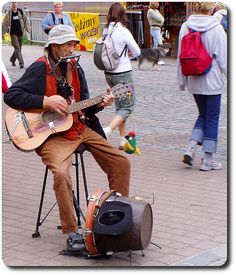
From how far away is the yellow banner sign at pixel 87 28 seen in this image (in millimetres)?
21281

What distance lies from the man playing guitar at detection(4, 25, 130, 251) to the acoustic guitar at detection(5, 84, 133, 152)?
15 mm

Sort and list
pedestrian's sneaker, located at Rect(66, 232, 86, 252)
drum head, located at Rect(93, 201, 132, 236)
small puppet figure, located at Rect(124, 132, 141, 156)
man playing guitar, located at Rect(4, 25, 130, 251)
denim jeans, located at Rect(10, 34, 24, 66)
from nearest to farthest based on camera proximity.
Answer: drum head, located at Rect(93, 201, 132, 236) → pedestrian's sneaker, located at Rect(66, 232, 86, 252) → man playing guitar, located at Rect(4, 25, 130, 251) → small puppet figure, located at Rect(124, 132, 141, 156) → denim jeans, located at Rect(10, 34, 24, 66)

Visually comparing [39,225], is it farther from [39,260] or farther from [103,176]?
[103,176]

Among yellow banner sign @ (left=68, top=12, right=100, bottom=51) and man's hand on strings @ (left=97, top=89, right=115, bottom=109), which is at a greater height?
man's hand on strings @ (left=97, top=89, right=115, bottom=109)

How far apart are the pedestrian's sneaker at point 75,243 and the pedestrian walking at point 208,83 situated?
2.59 m

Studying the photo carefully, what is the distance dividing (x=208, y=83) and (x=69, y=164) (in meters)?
2.54

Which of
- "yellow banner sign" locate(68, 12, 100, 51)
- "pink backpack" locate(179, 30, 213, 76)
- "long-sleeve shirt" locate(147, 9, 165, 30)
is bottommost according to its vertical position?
"yellow banner sign" locate(68, 12, 100, 51)

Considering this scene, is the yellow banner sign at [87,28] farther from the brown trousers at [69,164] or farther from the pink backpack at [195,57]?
the brown trousers at [69,164]

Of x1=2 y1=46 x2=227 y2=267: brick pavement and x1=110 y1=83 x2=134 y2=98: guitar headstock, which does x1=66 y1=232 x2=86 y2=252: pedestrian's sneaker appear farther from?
x1=110 y1=83 x2=134 y2=98: guitar headstock

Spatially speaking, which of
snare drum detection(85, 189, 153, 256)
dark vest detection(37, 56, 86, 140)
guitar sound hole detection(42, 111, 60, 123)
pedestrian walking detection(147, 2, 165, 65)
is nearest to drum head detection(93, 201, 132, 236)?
snare drum detection(85, 189, 153, 256)

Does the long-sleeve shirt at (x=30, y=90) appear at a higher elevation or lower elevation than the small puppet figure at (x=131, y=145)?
higher

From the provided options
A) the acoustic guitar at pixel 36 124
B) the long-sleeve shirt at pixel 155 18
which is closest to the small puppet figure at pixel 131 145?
the acoustic guitar at pixel 36 124

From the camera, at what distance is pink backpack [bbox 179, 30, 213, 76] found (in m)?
7.14

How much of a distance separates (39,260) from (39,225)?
56 cm
